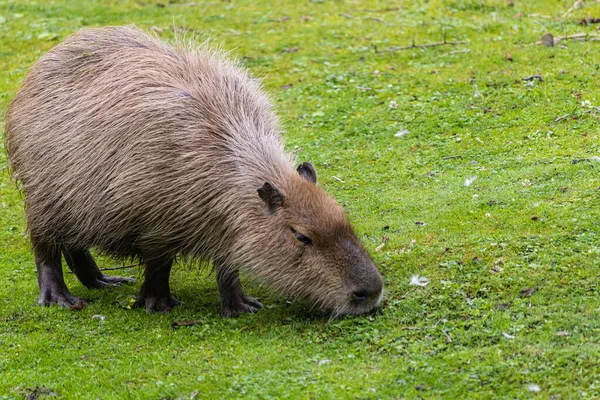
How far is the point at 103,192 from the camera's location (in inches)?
251

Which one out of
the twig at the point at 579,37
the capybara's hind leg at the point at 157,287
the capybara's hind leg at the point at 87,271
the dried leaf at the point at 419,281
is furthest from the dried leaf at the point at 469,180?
the twig at the point at 579,37

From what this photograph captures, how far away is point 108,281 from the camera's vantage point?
7539mm

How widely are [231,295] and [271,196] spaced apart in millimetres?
875

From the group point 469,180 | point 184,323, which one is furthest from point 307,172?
point 469,180

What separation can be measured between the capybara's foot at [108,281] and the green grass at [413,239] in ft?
0.71

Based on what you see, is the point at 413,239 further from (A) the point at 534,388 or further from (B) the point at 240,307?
(A) the point at 534,388

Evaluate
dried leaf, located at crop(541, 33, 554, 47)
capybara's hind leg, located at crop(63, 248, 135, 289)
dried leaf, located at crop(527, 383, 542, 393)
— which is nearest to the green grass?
dried leaf, located at crop(527, 383, 542, 393)

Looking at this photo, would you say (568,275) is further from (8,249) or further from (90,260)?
(8,249)

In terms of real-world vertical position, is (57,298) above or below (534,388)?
below

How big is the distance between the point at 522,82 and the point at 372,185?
2.48 m

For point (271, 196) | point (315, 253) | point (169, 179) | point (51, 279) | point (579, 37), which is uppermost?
point (169, 179)

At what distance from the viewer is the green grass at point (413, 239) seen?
5070 mm

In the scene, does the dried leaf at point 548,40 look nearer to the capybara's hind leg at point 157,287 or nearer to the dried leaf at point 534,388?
the capybara's hind leg at point 157,287

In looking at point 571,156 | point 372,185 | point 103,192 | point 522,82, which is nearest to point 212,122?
point 103,192
